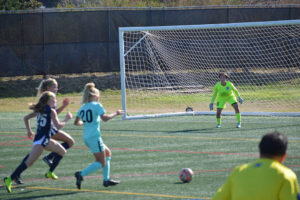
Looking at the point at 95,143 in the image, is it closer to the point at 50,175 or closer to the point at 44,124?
the point at 44,124

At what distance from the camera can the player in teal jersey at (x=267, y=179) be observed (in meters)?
3.79

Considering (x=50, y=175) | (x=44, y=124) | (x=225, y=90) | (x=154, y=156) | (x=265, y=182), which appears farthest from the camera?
(x=225, y=90)

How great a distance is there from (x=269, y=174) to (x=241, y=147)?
26.1 feet

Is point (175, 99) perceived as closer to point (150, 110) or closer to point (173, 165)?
point (150, 110)

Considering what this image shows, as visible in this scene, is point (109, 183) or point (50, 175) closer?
point (109, 183)

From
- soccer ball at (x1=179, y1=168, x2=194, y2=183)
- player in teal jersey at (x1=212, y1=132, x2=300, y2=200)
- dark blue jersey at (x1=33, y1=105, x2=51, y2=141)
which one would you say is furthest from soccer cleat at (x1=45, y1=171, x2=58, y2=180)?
player in teal jersey at (x1=212, y1=132, x2=300, y2=200)

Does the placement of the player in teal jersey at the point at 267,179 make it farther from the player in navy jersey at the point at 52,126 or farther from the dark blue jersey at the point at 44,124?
the player in navy jersey at the point at 52,126

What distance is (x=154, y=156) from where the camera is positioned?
431 inches

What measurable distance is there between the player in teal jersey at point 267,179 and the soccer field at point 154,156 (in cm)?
351

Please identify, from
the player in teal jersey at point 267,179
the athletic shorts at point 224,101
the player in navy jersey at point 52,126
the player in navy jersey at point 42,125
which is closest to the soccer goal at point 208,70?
the athletic shorts at point 224,101

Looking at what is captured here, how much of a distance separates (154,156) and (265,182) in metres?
7.17

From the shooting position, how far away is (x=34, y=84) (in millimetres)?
25859

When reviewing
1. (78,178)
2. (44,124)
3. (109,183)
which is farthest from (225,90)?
(78,178)

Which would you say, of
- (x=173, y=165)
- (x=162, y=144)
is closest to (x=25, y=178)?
(x=173, y=165)
